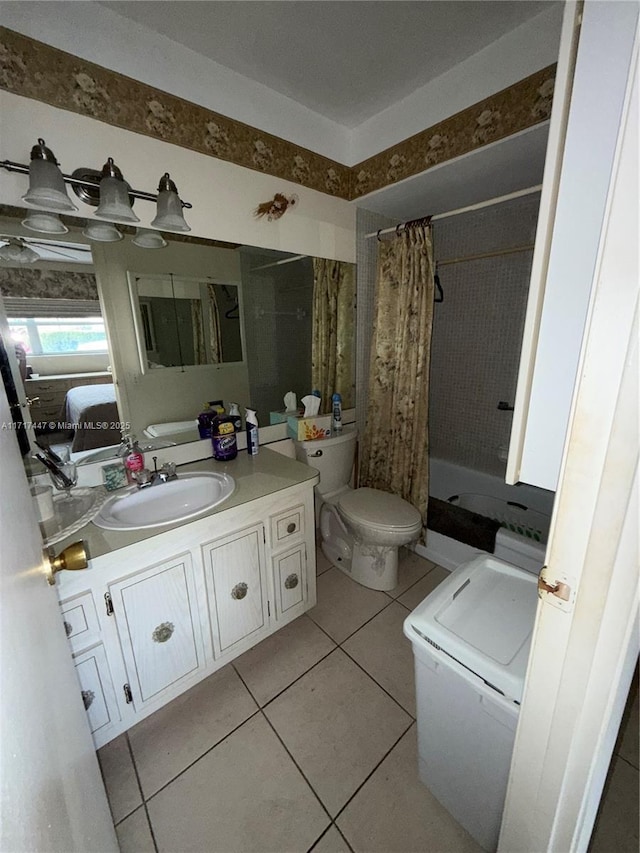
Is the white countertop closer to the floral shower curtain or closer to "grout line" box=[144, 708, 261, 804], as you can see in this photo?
the floral shower curtain

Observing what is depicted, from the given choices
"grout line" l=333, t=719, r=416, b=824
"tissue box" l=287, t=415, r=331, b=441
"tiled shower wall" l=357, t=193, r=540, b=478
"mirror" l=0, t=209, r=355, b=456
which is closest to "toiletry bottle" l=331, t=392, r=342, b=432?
"tissue box" l=287, t=415, r=331, b=441

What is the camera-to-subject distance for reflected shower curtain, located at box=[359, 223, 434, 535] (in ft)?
6.21

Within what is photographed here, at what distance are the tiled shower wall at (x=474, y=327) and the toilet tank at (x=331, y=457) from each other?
0.37 meters

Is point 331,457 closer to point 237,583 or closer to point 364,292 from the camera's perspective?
point 237,583

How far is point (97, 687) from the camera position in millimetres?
1038

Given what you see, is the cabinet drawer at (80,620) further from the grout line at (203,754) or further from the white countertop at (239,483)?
the grout line at (203,754)

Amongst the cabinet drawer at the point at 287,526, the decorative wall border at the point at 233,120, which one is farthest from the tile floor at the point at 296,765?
the decorative wall border at the point at 233,120

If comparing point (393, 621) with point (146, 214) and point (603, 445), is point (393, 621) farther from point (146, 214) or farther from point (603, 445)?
point (146, 214)

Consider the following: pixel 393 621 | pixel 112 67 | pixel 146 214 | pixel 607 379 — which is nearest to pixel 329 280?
pixel 146 214

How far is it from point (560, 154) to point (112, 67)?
5.18 ft

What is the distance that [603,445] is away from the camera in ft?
1.47

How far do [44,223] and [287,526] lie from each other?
1.41 meters

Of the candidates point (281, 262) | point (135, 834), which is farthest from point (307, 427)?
point (135, 834)

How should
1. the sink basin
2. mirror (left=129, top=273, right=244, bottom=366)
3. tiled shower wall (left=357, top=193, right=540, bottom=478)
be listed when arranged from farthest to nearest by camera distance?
1. tiled shower wall (left=357, top=193, right=540, bottom=478)
2. mirror (left=129, top=273, right=244, bottom=366)
3. the sink basin
